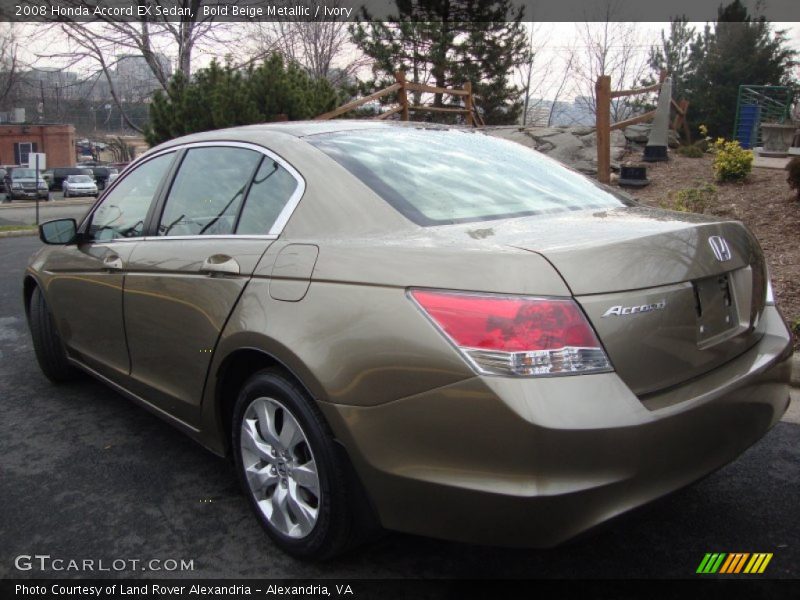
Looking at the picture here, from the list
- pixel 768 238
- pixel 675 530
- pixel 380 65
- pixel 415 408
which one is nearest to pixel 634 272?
pixel 415 408

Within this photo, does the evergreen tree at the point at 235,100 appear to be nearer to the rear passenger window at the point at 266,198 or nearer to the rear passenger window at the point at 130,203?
the rear passenger window at the point at 130,203

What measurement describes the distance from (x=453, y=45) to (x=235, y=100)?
12816 mm

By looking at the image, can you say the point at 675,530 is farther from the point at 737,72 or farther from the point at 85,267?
the point at 737,72

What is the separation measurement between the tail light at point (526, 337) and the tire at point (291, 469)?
62 cm

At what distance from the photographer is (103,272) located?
11.4 feet

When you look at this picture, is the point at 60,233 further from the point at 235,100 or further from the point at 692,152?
the point at 692,152

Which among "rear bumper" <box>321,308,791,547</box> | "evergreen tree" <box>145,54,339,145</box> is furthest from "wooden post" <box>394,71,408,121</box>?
"rear bumper" <box>321,308,791,547</box>

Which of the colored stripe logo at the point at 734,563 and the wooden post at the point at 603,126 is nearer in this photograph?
the colored stripe logo at the point at 734,563

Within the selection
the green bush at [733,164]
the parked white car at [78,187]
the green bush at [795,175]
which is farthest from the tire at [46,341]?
the parked white car at [78,187]

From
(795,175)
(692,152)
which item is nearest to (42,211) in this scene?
(692,152)

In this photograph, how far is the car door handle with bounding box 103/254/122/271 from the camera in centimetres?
333

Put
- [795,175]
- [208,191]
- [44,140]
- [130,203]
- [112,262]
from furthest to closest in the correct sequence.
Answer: [44,140], [795,175], [130,203], [112,262], [208,191]

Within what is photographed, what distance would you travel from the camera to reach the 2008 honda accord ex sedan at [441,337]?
5.91 feet

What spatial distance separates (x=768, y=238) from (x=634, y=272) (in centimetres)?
538
